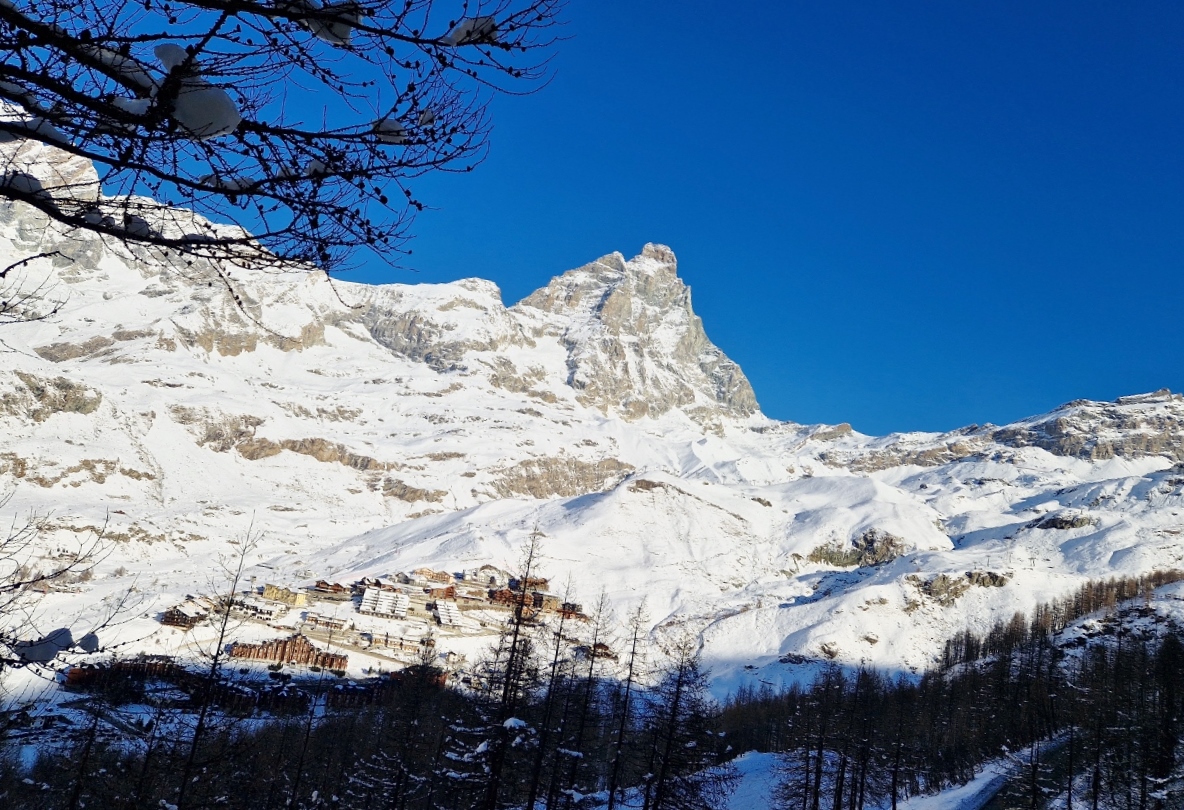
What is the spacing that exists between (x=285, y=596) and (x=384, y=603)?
35.9 ft

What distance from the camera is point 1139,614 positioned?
258ft

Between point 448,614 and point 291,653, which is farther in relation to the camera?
point 448,614

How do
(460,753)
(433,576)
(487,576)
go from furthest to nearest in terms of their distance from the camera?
(487,576), (433,576), (460,753)

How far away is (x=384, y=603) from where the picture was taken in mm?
87125

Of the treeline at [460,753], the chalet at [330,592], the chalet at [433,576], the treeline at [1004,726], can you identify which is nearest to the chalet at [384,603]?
the chalet at [330,592]

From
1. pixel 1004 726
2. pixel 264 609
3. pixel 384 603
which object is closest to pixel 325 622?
pixel 264 609

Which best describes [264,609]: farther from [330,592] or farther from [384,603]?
[330,592]

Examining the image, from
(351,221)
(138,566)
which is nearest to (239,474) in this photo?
(138,566)

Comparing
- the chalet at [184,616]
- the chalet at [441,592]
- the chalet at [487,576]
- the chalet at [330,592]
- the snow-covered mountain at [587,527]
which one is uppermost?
the snow-covered mountain at [587,527]

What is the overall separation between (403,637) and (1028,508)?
16159 centimetres

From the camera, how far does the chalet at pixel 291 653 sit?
194ft

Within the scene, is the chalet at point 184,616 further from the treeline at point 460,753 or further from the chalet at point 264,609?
the treeline at point 460,753

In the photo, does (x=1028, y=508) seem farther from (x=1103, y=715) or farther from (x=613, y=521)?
(x=1103, y=715)

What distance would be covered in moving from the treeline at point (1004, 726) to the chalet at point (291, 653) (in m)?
32.1
